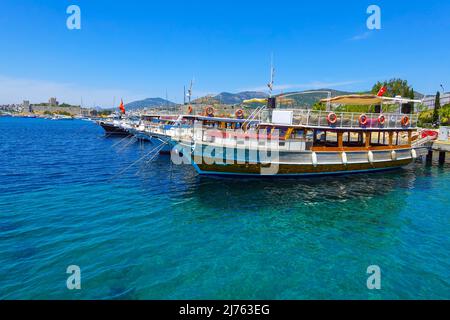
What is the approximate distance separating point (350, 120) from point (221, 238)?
1624 cm

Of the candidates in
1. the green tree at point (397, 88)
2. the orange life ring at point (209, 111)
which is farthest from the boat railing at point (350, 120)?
the green tree at point (397, 88)

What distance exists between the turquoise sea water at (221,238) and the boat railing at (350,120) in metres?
4.90

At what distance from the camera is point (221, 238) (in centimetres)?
1110

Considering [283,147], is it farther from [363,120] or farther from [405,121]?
[405,121]

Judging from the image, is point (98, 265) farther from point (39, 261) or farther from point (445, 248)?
point (445, 248)

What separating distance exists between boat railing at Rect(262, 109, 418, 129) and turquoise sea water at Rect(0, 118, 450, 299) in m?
4.90

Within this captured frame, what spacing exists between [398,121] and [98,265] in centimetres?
2656

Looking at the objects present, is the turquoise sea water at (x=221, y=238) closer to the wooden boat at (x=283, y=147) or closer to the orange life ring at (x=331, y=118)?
the wooden boat at (x=283, y=147)

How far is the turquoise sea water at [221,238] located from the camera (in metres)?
8.02

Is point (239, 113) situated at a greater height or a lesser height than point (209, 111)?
lesser

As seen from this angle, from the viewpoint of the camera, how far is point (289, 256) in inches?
386

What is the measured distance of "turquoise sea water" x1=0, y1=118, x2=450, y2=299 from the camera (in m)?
8.02

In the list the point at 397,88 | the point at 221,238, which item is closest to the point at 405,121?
the point at 221,238
